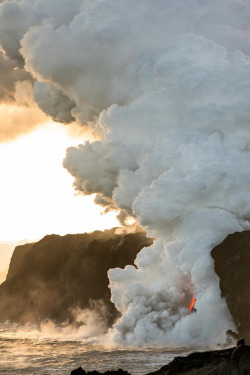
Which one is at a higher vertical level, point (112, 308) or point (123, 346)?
point (112, 308)

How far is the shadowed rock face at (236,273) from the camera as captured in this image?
234ft

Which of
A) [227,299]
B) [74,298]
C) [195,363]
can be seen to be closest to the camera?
[195,363]

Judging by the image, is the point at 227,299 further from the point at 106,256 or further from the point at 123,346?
the point at 106,256

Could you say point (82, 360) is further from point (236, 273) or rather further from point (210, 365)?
point (210, 365)

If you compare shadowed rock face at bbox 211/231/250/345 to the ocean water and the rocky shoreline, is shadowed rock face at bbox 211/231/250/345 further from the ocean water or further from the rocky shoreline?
the rocky shoreline

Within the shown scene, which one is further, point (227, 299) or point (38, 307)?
point (38, 307)


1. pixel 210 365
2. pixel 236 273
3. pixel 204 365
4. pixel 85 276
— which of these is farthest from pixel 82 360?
pixel 85 276

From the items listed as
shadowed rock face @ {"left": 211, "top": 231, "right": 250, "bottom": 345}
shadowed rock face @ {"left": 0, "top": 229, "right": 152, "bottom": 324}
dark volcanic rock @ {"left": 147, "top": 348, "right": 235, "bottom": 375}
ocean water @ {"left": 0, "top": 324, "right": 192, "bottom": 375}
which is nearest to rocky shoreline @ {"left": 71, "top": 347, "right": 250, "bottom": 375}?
dark volcanic rock @ {"left": 147, "top": 348, "right": 235, "bottom": 375}

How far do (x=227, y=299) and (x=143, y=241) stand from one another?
3715 inches

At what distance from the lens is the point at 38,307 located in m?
194

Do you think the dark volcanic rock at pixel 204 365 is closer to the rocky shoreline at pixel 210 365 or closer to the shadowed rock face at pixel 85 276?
the rocky shoreline at pixel 210 365

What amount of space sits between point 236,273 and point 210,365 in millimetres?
43691

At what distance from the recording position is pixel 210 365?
1251 inches

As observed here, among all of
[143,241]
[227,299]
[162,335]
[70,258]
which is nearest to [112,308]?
[143,241]
